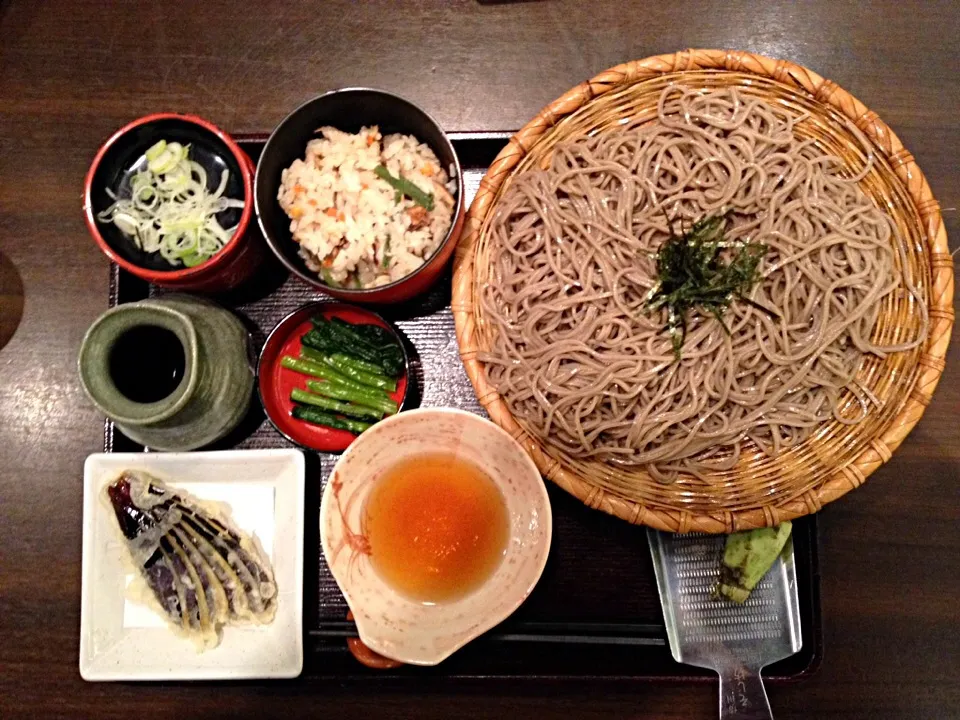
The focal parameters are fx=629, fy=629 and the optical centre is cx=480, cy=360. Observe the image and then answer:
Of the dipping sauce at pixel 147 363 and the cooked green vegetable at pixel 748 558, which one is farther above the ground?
the cooked green vegetable at pixel 748 558

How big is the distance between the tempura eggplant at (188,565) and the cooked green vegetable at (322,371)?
610mm

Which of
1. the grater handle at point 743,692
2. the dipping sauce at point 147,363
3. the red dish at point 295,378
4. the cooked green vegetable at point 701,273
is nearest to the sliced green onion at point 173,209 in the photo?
the dipping sauce at point 147,363

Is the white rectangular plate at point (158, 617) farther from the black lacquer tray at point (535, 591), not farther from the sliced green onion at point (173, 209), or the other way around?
the sliced green onion at point (173, 209)

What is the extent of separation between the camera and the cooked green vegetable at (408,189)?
2.10 meters

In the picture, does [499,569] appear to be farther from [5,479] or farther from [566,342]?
[5,479]

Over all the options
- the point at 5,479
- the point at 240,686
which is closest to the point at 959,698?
the point at 240,686

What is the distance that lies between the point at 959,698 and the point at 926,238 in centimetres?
168

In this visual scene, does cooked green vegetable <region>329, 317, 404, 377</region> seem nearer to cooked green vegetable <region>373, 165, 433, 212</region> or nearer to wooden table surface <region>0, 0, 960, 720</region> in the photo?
cooked green vegetable <region>373, 165, 433, 212</region>

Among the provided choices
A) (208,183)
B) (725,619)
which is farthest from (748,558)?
(208,183)

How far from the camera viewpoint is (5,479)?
2.44m


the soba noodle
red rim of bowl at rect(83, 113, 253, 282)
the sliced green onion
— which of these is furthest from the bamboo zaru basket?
the sliced green onion

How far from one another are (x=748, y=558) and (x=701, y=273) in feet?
3.19

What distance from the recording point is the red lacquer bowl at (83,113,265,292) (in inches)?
80.9

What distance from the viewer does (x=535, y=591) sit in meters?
2.29
